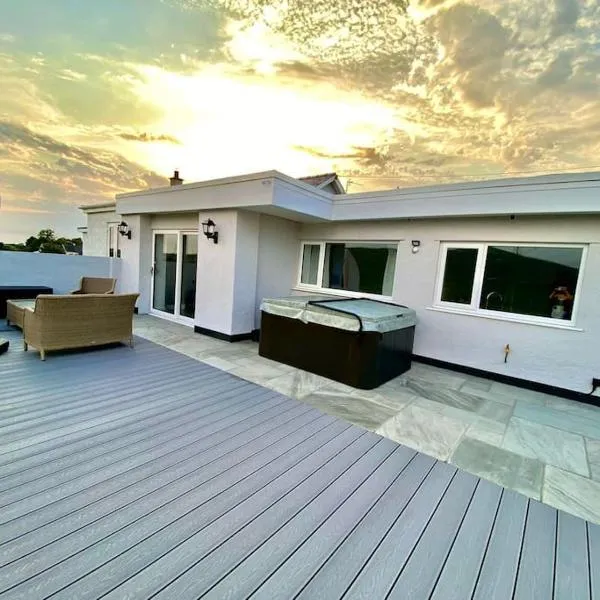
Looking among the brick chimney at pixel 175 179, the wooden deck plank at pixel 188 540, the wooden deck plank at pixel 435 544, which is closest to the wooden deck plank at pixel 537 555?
the wooden deck plank at pixel 435 544

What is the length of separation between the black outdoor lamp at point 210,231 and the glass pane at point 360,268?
7.95 feet

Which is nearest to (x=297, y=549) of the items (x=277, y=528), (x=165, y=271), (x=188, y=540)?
(x=277, y=528)

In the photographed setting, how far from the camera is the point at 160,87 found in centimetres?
650

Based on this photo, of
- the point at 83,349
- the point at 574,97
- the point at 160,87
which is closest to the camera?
the point at 83,349

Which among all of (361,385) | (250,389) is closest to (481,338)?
(361,385)

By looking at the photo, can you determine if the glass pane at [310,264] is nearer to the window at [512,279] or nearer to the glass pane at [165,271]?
the window at [512,279]

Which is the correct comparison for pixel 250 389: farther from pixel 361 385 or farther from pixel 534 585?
pixel 534 585

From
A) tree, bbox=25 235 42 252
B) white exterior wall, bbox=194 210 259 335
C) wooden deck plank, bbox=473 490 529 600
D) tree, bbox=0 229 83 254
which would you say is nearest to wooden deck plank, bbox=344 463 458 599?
wooden deck plank, bbox=473 490 529 600

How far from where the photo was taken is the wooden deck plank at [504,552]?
4.89 feet

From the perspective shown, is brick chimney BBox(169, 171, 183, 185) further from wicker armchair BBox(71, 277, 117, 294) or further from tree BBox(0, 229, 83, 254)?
tree BBox(0, 229, 83, 254)

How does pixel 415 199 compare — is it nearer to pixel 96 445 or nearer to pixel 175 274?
pixel 96 445

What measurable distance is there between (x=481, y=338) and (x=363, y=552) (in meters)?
4.42

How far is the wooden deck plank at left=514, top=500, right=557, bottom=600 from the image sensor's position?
151cm

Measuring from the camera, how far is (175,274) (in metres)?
7.48
